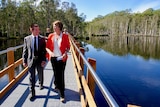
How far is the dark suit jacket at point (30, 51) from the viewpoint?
4637 millimetres

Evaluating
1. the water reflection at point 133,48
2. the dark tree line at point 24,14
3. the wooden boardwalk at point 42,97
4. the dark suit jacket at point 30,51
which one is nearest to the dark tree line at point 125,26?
the dark tree line at point 24,14

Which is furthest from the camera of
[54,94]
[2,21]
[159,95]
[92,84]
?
Answer: [2,21]

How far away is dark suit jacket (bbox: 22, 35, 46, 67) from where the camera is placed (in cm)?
464

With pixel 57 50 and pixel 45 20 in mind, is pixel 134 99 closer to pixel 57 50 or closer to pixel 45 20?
pixel 57 50

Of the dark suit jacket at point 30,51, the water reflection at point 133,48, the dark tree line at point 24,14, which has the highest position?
the dark tree line at point 24,14

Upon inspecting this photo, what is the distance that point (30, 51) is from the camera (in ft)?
15.2

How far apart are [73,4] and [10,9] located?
27586 mm

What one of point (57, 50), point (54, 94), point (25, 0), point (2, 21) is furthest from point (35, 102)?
point (25, 0)

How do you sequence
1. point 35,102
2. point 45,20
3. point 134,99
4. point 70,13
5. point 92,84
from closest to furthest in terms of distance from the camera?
point 92,84
point 35,102
point 134,99
point 45,20
point 70,13

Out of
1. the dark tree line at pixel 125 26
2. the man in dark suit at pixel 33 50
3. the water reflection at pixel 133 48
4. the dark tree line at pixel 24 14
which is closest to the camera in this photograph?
the man in dark suit at pixel 33 50

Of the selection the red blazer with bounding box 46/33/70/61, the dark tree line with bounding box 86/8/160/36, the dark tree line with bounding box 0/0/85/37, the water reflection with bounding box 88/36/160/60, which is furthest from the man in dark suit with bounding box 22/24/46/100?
the dark tree line with bounding box 86/8/160/36

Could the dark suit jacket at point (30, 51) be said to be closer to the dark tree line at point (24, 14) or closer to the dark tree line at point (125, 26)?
the dark tree line at point (24, 14)

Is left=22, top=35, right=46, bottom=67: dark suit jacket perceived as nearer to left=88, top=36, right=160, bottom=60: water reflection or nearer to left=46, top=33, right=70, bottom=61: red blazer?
left=46, top=33, right=70, bottom=61: red blazer

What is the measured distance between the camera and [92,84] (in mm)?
3791
